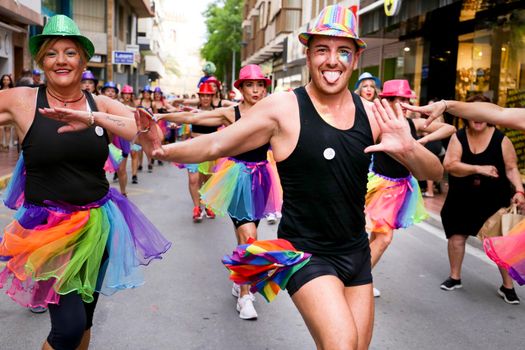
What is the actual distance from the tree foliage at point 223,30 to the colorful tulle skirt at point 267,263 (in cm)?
5808

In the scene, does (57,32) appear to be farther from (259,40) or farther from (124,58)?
(259,40)

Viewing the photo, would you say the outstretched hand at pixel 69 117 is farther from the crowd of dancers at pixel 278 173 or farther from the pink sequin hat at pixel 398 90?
the pink sequin hat at pixel 398 90

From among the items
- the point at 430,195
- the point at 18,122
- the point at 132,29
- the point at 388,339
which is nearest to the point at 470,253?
the point at 388,339

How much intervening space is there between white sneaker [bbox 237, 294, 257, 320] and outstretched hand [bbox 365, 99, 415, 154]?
2.58 m

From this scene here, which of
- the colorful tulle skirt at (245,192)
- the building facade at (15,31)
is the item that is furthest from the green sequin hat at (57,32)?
the building facade at (15,31)

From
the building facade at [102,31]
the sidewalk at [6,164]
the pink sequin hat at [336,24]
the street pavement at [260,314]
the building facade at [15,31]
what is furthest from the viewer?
the building facade at [102,31]

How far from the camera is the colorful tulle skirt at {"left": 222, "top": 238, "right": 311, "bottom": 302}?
9.56ft

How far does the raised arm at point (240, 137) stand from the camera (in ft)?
9.72

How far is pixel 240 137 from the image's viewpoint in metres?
3.06

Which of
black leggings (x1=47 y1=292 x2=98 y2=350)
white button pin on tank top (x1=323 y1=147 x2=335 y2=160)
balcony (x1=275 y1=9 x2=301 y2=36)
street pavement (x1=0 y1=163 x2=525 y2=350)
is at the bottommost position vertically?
street pavement (x1=0 y1=163 x2=525 y2=350)

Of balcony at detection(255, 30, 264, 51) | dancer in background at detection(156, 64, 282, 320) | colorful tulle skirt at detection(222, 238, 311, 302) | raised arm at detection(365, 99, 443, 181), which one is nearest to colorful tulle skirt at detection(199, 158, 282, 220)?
dancer in background at detection(156, 64, 282, 320)

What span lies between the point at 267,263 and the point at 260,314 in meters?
2.35

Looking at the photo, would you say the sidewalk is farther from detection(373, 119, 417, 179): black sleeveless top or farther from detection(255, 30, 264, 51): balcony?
detection(255, 30, 264, 51): balcony

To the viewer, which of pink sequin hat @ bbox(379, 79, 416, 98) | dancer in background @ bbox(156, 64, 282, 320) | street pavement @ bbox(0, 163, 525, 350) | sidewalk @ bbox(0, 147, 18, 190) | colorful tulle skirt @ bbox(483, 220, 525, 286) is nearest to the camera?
colorful tulle skirt @ bbox(483, 220, 525, 286)
